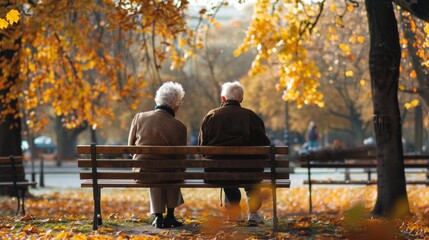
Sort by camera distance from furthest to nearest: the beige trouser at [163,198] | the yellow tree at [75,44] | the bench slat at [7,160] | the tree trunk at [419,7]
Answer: the yellow tree at [75,44], the bench slat at [7,160], the tree trunk at [419,7], the beige trouser at [163,198]

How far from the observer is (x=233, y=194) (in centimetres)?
979

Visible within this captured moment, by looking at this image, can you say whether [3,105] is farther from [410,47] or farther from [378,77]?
[378,77]

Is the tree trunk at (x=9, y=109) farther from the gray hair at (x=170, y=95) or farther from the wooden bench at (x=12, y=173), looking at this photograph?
the gray hair at (x=170, y=95)

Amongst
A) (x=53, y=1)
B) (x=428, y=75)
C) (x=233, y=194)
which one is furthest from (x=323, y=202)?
(x=233, y=194)

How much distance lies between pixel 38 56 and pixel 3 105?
55.7 inches

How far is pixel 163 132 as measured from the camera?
9430mm

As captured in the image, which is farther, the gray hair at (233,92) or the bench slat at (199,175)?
the gray hair at (233,92)

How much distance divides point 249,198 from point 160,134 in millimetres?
1143

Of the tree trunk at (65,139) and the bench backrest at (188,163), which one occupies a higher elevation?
the tree trunk at (65,139)

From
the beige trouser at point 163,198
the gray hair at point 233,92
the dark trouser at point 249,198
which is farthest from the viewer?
the gray hair at point 233,92

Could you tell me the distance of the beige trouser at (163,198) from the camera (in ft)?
30.7

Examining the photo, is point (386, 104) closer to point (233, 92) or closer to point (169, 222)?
point (233, 92)

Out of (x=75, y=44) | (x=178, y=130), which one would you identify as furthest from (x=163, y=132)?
(x=75, y=44)

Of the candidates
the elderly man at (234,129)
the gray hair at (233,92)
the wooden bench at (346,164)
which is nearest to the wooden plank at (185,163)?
the elderly man at (234,129)
